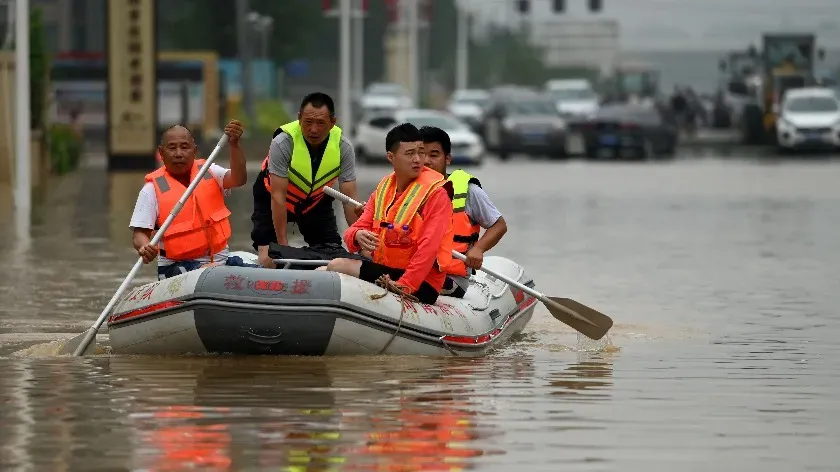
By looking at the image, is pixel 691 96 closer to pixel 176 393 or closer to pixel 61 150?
pixel 61 150

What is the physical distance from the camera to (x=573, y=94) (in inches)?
3100

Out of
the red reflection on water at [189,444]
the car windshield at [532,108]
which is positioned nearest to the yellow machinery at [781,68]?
the car windshield at [532,108]

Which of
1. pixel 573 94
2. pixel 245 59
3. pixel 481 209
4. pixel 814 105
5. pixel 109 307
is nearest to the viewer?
pixel 109 307

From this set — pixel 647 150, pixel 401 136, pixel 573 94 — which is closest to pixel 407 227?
pixel 401 136

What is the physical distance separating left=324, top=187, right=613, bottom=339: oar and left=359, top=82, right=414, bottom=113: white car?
51397mm

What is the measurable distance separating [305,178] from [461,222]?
0.96 m

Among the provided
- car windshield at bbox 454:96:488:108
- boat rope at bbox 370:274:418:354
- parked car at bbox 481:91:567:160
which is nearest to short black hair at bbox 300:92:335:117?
boat rope at bbox 370:274:418:354

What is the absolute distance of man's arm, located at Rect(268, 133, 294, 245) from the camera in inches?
549

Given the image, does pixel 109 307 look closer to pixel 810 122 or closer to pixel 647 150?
pixel 647 150

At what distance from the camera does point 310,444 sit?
9484mm

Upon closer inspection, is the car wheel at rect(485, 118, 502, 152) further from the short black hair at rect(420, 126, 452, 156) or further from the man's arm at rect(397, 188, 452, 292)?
the man's arm at rect(397, 188, 452, 292)

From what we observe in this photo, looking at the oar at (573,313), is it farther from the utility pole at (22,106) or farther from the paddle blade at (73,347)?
the utility pole at (22,106)

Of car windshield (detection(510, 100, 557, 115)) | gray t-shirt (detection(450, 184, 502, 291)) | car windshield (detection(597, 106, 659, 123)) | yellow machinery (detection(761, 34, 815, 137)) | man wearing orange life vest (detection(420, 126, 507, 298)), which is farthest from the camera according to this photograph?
yellow machinery (detection(761, 34, 815, 137))

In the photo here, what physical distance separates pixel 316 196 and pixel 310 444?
4.82 m
